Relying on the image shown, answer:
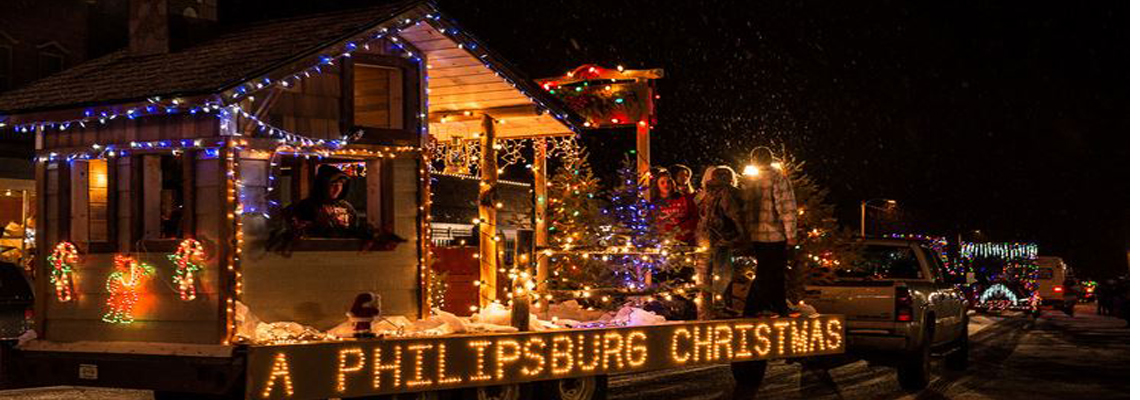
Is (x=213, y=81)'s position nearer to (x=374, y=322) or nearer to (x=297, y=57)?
(x=297, y=57)

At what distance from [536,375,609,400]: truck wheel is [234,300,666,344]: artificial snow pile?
1.71ft

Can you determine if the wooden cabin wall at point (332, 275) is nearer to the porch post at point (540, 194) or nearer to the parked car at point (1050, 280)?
the porch post at point (540, 194)

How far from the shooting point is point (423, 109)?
40.8 ft

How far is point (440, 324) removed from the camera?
11617 millimetres

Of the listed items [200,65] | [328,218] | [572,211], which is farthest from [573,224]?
[200,65]

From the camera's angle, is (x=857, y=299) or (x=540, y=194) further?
(x=857, y=299)

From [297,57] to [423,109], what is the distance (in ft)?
5.92

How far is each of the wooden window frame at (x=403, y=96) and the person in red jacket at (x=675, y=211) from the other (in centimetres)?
455

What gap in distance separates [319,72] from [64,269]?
2.72 meters

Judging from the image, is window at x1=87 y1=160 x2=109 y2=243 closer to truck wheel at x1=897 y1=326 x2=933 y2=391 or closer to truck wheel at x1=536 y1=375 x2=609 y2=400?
truck wheel at x1=536 y1=375 x2=609 y2=400

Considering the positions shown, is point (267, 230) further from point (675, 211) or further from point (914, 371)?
point (914, 371)

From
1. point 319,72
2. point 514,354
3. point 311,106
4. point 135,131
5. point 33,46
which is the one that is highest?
point 33,46

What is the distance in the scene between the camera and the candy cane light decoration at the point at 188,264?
10.4 meters

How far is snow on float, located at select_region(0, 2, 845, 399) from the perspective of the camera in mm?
10273
